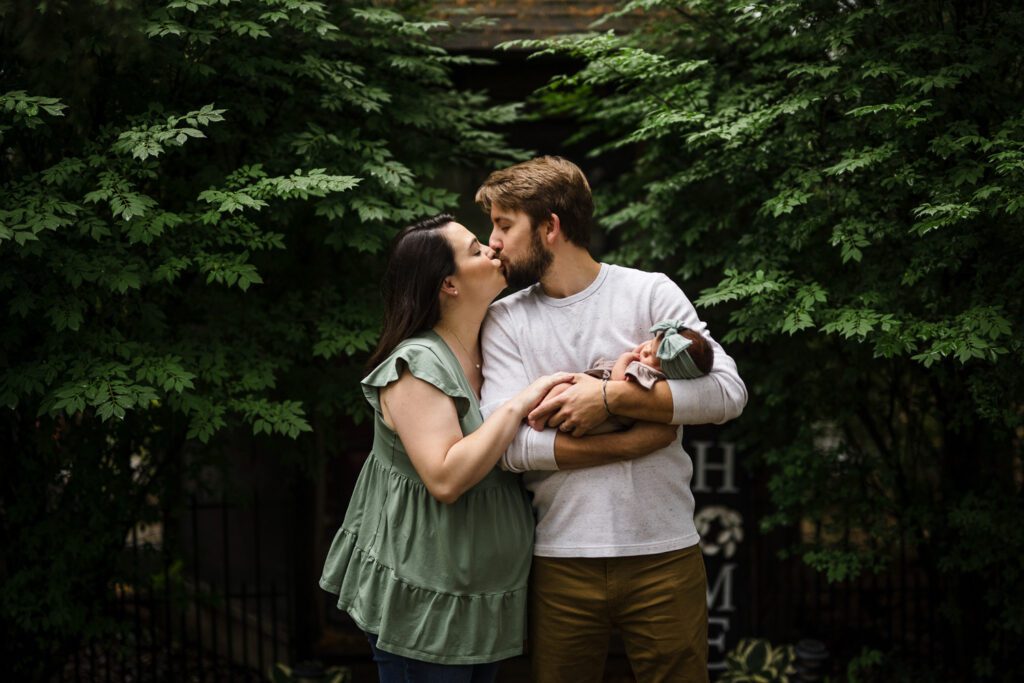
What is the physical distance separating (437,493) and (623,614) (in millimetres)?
731

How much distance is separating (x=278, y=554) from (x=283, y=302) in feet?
8.00

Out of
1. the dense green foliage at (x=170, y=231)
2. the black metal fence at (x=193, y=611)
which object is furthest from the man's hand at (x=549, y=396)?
the black metal fence at (x=193, y=611)

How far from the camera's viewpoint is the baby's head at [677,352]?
251cm

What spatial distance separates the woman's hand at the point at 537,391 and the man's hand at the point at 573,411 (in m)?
0.02

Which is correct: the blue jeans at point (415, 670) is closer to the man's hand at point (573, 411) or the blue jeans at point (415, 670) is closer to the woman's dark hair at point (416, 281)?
the man's hand at point (573, 411)

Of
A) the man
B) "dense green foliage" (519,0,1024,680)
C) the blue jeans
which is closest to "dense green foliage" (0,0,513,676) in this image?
"dense green foliage" (519,0,1024,680)

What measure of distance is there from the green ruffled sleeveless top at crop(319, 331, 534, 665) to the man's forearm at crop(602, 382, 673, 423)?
419mm

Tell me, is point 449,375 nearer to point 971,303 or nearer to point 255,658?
point 971,303

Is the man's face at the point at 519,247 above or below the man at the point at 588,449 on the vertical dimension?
above

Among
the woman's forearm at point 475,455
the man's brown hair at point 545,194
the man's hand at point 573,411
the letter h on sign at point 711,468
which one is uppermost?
the man's brown hair at point 545,194

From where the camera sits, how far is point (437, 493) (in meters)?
2.52

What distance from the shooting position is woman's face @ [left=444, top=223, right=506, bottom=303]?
2.72 m

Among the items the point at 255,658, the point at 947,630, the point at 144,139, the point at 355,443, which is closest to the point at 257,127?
the point at 144,139

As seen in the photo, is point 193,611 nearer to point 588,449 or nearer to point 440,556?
point 440,556
